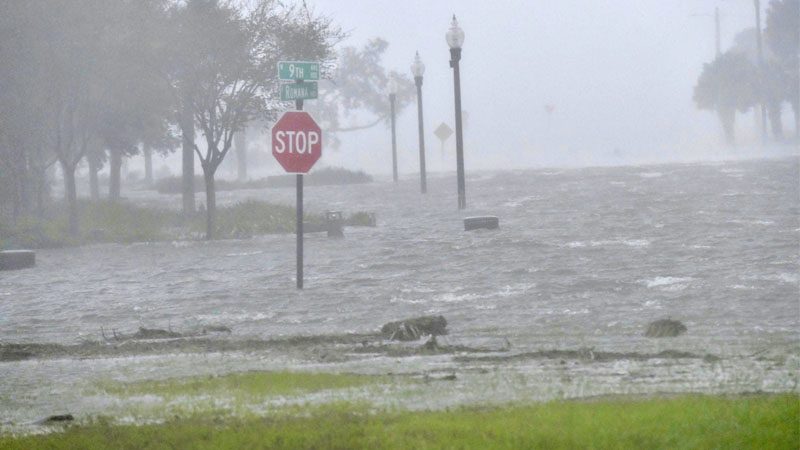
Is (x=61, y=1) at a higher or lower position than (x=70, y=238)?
higher

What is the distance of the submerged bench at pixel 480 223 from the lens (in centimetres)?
2909

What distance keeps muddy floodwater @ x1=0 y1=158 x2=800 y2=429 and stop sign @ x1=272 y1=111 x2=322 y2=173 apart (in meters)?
2.00

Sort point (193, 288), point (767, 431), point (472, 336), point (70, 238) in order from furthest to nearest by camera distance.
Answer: point (70, 238) < point (193, 288) < point (472, 336) < point (767, 431)

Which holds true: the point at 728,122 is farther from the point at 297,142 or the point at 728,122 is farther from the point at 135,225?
the point at 297,142

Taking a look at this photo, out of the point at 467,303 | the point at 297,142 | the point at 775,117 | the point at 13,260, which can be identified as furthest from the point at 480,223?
the point at 775,117

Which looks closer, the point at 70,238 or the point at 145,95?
the point at 70,238

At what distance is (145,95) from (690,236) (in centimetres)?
2058

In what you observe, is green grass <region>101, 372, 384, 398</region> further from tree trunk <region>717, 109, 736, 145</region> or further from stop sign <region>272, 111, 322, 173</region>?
tree trunk <region>717, 109, 736, 145</region>

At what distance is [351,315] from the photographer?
57.8 feet

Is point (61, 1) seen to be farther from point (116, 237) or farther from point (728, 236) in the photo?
point (728, 236)

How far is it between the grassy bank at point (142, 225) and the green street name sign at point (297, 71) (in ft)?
41.5

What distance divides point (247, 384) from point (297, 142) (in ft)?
33.8

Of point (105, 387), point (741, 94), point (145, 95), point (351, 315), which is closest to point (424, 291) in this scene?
point (351, 315)

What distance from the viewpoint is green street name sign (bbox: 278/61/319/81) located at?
66.9 feet
